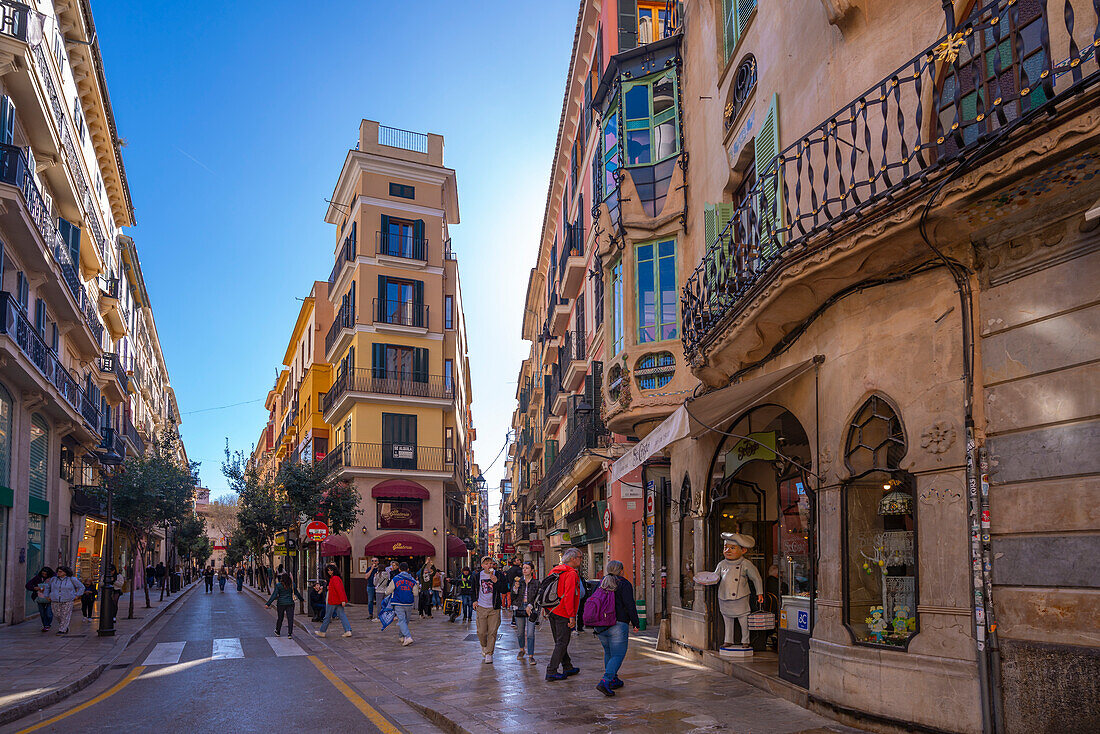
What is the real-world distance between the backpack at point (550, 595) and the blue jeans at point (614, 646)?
4.90 feet

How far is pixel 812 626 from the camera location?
8.99 metres

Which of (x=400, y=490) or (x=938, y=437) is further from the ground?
(x=938, y=437)

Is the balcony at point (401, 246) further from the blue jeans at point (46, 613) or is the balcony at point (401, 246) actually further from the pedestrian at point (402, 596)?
the pedestrian at point (402, 596)

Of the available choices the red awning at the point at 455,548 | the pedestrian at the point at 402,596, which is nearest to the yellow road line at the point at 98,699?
the pedestrian at the point at 402,596

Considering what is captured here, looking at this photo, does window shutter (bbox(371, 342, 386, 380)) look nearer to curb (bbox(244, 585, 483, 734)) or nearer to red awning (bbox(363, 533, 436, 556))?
red awning (bbox(363, 533, 436, 556))

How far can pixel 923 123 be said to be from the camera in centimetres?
Result: 787

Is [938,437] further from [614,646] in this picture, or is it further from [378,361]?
[378,361]

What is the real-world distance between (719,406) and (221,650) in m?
11.1

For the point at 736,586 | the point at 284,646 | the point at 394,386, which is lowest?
the point at 284,646

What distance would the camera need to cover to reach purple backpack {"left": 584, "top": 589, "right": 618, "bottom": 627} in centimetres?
978

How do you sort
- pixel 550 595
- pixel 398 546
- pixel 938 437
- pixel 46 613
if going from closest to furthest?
pixel 938 437
pixel 550 595
pixel 46 613
pixel 398 546

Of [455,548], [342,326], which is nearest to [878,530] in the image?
[455,548]

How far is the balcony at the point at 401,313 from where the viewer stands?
131 ft

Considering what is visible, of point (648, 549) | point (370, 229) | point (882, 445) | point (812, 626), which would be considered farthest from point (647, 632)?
point (370, 229)
